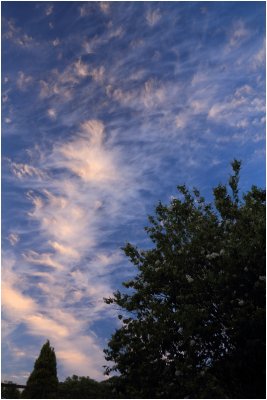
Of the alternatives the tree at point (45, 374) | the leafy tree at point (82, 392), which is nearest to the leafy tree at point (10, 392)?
the leafy tree at point (82, 392)

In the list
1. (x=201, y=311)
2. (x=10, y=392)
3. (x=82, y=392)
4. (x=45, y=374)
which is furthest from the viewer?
(x=45, y=374)

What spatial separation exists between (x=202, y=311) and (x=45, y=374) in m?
10.9

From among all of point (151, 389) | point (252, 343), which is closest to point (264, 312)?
point (252, 343)

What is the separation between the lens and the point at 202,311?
452 inches

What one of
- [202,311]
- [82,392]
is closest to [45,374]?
[82,392]

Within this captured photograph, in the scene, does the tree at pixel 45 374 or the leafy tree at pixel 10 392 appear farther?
the tree at pixel 45 374

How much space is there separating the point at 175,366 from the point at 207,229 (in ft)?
14.6

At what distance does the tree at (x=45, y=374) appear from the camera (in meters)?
18.3

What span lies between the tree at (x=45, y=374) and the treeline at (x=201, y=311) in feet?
17.5

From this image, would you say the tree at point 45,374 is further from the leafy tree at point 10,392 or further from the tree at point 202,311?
the tree at point 202,311

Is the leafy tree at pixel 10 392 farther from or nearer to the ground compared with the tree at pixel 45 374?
nearer to the ground

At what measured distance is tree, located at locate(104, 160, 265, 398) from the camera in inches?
427

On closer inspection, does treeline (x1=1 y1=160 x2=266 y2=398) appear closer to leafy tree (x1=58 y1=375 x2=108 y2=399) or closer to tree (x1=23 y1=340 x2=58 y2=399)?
leafy tree (x1=58 y1=375 x2=108 y2=399)

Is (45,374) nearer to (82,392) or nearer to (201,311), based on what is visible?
(82,392)
